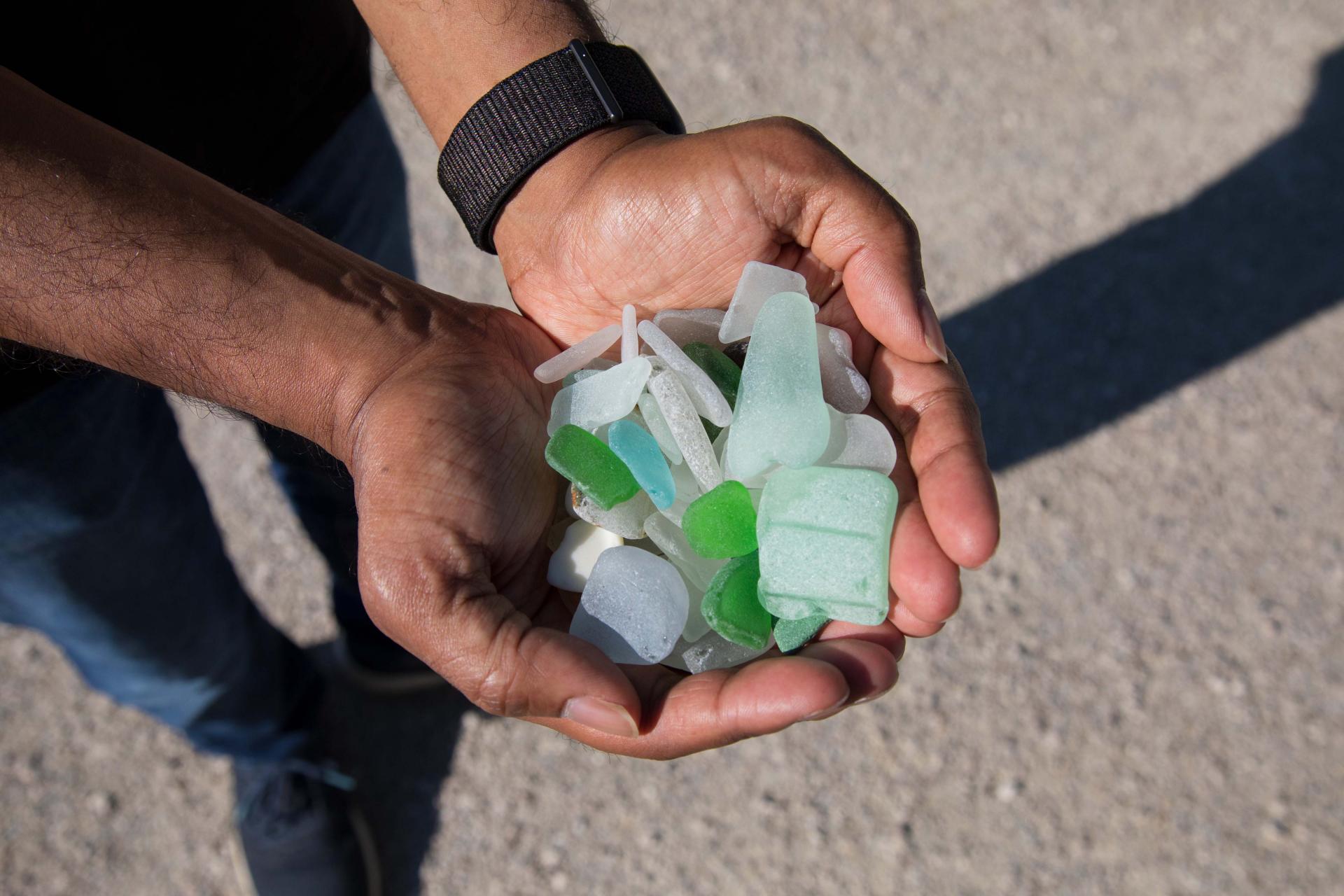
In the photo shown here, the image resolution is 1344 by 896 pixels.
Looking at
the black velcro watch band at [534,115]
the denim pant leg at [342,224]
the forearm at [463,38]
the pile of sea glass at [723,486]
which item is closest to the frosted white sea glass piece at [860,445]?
the pile of sea glass at [723,486]

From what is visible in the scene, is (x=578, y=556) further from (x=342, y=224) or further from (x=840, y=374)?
(x=342, y=224)

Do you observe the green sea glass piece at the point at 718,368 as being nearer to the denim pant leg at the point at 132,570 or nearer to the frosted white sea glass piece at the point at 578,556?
the frosted white sea glass piece at the point at 578,556

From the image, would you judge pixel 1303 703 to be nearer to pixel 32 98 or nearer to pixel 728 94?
pixel 728 94

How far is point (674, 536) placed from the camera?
5.07ft

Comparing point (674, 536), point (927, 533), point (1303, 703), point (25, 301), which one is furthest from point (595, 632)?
point (1303, 703)

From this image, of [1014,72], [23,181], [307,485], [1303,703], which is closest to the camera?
[23,181]

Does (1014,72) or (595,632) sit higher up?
(595,632)

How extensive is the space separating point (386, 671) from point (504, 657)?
1244 mm

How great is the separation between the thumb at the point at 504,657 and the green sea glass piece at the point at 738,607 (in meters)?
0.19

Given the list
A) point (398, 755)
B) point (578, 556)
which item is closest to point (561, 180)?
point (578, 556)

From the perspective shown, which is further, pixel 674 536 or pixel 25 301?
pixel 674 536

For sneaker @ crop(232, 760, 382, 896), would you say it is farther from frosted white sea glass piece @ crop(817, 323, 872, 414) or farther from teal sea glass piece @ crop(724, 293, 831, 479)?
frosted white sea glass piece @ crop(817, 323, 872, 414)

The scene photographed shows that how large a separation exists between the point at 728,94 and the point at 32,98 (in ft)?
7.96

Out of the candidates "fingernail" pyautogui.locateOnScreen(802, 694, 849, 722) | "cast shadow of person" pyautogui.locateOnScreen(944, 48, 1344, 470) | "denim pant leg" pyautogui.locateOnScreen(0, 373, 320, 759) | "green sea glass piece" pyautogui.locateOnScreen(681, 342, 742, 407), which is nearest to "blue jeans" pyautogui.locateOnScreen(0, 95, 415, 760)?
"denim pant leg" pyautogui.locateOnScreen(0, 373, 320, 759)
